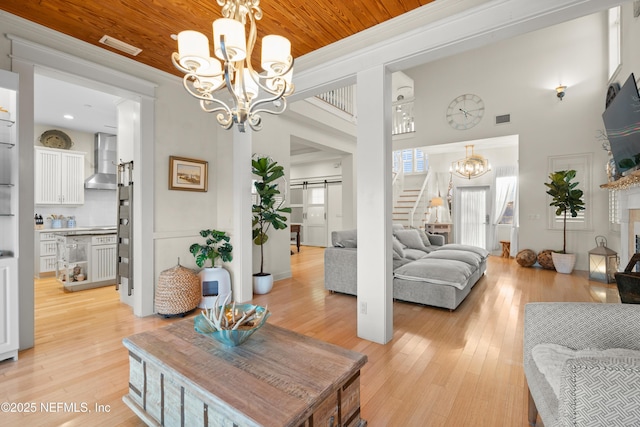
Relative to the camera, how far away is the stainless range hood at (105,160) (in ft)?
19.2

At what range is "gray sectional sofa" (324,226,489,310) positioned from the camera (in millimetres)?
3371

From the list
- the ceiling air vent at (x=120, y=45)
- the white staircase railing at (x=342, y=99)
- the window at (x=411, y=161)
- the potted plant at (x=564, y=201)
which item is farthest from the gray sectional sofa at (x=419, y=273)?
the window at (x=411, y=161)

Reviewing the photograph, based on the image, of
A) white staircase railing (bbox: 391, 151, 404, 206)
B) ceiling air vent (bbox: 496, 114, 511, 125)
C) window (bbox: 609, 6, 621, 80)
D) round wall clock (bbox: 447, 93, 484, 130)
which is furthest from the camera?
white staircase railing (bbox: 391, 151, 404, 206)

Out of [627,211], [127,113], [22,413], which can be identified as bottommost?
[22,413]

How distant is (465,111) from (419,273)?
205 inches

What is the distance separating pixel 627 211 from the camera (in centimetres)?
414

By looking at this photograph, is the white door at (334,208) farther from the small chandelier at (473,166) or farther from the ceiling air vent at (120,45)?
the ceiling air vent at (120,45)

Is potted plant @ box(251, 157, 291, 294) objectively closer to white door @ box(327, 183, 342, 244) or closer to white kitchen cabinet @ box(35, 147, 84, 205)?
white kitchen cabinet @ box(35, 147, 84, 205)

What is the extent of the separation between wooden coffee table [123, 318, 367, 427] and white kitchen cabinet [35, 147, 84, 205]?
5.54 m

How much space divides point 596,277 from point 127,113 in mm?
7502

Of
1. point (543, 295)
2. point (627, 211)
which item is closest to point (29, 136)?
point (543, 295)

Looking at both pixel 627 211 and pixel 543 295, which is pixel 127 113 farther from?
pixel 627 211

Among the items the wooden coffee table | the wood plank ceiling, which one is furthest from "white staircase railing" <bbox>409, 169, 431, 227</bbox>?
the wooden coffee table

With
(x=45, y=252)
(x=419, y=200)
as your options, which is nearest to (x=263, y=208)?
(x=45, y=252)
